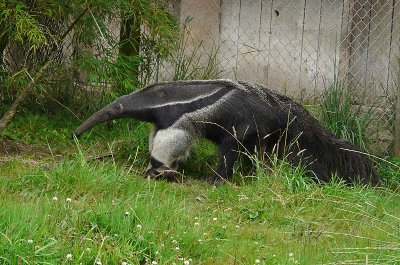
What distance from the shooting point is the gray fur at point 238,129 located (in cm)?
861

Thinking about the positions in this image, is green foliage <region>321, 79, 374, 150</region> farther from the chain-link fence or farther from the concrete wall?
the concrete wall

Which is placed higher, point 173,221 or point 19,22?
point 19,22

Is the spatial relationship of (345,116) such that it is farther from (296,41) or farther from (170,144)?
(170,144)

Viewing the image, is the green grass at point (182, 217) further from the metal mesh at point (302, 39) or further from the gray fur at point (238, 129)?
the metal mesh at point (302, 39)

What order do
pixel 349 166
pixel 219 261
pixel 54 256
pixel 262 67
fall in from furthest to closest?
pixel 262 67
pixel 349 166
pixel 219 261
pixel 54 256

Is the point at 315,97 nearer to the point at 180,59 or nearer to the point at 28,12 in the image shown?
the point at 180,59

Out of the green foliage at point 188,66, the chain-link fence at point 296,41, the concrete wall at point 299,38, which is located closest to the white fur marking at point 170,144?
the green foliage at point 188,66

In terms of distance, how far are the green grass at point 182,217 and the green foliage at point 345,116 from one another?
61 centimetres

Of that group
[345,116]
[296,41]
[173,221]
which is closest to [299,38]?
[296,41]

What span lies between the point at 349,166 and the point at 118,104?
2.55 meters

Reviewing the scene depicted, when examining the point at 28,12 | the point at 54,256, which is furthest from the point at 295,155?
the point at 54,256

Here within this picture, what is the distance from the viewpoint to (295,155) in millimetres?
8734

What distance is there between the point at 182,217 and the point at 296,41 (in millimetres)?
6323

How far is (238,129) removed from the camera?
28.3 ft
